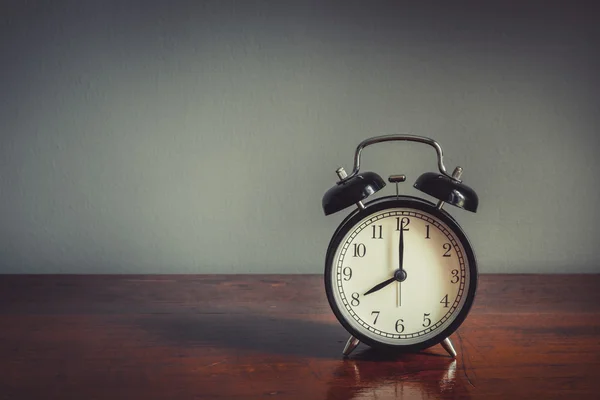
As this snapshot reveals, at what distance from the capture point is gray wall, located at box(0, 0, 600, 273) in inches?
75.4

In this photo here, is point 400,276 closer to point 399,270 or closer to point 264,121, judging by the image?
point 399,270

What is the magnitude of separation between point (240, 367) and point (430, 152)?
3.12ft

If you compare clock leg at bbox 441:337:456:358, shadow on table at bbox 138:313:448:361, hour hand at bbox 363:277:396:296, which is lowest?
shadow on table at bbox 138:313:448:361

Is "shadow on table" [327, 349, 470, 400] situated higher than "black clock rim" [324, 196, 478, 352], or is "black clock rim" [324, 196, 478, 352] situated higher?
"black clock rim" [324, 196, 478, 352]

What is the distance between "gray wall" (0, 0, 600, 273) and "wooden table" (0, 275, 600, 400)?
18 centimetres

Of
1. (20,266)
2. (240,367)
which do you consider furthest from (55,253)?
(240,367)

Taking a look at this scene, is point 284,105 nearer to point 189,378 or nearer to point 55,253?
point 55,253

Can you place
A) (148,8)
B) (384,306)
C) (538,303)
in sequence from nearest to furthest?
1. (384,306)
2. (538,303)
3. (148,8)

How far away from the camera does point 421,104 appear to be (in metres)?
1.93

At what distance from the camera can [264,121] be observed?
6.36 feet

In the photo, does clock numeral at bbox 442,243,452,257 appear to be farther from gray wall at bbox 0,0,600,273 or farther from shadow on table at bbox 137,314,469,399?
gray wall at bbox 0,0,600,273

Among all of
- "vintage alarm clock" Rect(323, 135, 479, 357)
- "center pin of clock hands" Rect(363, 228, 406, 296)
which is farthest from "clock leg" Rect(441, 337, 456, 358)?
"center pin of clock hands" Rect(363, 228, 406, 296)

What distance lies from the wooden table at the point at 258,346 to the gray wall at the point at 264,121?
18cm

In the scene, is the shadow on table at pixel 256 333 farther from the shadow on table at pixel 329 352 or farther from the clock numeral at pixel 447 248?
the clock numeral at pixel 447 248
